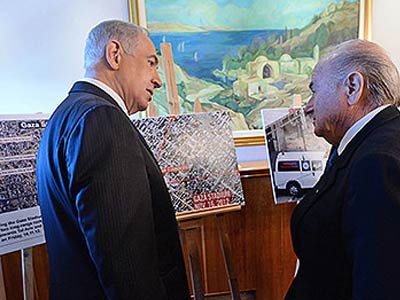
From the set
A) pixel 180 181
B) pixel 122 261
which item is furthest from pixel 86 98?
pixel 180 181

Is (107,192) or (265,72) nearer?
(107,192)

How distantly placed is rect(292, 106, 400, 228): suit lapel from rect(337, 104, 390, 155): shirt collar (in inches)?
0.4

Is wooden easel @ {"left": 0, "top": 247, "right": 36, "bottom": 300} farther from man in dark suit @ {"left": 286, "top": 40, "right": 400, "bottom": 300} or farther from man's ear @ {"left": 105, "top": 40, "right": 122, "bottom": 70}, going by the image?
man in dark suit @ {"left": 286, "top": 40, "right": 400, "bottom": 300}

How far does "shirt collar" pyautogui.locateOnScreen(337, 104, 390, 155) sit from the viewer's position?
939mm

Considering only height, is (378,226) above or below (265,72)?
below

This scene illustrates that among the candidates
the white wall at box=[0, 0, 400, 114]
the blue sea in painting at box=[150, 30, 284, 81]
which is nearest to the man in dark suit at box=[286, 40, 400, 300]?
the blue sea in painting at box=[150, 30, 284, 81]

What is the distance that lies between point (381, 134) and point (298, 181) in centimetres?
106

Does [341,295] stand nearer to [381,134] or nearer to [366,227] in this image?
[366,227]

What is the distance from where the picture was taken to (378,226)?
0.78 meters

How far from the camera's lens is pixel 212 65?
224cm

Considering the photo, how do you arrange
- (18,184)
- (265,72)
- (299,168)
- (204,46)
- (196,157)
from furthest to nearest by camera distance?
(265,72) → (204,46) → (299,168) → (196,157) → (18,184)

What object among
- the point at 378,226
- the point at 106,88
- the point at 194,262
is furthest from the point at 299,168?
the point at 106,88

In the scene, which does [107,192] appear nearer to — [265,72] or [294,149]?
[294,149]

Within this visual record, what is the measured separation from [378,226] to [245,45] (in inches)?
68.0
